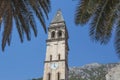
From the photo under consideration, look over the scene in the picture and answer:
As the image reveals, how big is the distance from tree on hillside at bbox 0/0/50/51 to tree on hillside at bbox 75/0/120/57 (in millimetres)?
2192

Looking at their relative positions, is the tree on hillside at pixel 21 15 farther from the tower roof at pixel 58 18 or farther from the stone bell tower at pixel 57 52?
the tower roof at pixel 58 18

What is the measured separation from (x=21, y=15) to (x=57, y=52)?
40.5 m

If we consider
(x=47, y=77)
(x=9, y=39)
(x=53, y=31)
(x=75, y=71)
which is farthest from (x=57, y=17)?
(x=75, y=71)

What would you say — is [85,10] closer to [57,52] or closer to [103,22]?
[103,22]

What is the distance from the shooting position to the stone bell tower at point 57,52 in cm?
5172

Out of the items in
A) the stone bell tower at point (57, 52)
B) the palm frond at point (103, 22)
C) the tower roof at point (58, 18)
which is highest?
the tower roof at point (58, 18)

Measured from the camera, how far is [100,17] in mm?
12664

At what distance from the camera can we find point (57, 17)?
60.4 m

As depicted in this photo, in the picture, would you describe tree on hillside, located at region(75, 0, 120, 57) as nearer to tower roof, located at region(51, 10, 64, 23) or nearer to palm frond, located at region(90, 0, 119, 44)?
palm frond, located at region(90, 0, 119, 44)

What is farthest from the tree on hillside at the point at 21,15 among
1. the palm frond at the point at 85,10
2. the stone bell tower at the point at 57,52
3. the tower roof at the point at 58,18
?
the tower roof at the point at 58,18

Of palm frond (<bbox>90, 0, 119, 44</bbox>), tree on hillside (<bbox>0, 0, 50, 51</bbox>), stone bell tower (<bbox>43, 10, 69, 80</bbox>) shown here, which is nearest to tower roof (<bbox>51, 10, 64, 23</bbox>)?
stone bell tower (<bbox>43, 10, 69, 80</bbox>)

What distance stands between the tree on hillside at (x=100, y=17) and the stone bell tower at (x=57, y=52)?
125ft

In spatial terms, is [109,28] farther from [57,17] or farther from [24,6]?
[57,17]

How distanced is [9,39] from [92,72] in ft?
A: 534
